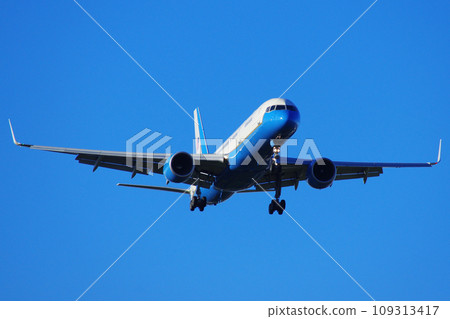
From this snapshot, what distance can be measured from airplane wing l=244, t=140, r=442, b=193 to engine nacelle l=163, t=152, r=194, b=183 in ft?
15.3

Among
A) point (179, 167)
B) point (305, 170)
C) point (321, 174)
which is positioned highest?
point (305, 170)

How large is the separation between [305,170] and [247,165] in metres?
5.67

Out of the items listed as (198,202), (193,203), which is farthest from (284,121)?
(193,203)

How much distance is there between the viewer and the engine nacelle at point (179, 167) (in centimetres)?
4438

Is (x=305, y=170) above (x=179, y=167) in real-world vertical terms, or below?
above

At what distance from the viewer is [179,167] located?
45.2m

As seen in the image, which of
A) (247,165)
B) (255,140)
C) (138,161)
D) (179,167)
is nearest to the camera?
(255,140)

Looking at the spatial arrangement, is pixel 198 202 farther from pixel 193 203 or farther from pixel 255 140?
pixel 255 140

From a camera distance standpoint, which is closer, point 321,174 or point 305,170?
point 321,174

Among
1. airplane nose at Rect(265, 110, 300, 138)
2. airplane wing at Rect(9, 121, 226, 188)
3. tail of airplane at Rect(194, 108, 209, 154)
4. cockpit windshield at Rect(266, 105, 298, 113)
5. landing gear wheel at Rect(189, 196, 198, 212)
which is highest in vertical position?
tail of airplane at Rect(194, 108, 209, 154)

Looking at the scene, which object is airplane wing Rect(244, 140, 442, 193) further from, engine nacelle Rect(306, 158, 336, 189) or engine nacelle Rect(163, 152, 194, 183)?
engine nacelle Rect(163, 152, 194, 183)

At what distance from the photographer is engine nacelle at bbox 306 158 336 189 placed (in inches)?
1823

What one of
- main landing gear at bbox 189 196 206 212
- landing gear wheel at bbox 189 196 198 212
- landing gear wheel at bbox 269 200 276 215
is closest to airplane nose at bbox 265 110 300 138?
landing gear wheel at bbox 269 200 276 215
